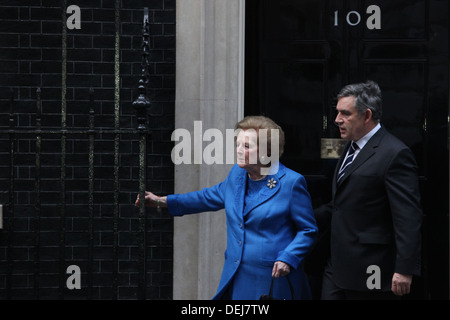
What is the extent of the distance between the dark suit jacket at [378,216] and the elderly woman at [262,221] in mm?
218

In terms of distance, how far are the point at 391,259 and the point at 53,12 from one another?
3298 mm

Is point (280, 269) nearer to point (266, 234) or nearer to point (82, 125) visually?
point (266, 234)

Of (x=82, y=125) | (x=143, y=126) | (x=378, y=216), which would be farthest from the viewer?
(x=82, y=125)

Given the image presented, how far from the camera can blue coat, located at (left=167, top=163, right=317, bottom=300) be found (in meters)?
4.36

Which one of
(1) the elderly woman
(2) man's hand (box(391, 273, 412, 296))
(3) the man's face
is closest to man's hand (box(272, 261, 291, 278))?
(1) the elderly woman

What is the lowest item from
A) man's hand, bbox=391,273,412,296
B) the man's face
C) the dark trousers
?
the dark trousers

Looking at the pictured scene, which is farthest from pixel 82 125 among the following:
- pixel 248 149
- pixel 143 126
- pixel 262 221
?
pixel 262 221

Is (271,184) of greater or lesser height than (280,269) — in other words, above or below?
above

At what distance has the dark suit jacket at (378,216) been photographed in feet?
13.7

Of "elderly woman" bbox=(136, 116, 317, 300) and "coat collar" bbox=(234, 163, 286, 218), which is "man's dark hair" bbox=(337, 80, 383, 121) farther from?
"coat collar" bbox=(234, 163, 286, 218)

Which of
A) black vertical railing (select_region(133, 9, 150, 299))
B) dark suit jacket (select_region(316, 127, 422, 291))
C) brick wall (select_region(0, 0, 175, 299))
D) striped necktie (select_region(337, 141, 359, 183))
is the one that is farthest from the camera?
brick wall (select_region(0, 0, 175, 299))

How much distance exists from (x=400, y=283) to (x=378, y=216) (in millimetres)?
404

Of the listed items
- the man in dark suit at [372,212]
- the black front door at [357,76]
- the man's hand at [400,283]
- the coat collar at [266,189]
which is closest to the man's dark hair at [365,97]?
the man in dark suit at [372,212]

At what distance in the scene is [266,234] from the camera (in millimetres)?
4383
